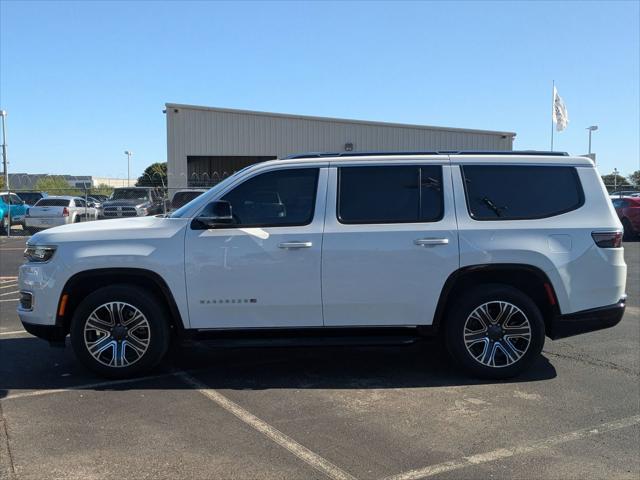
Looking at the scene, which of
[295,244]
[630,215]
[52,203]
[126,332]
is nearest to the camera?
[295,244]

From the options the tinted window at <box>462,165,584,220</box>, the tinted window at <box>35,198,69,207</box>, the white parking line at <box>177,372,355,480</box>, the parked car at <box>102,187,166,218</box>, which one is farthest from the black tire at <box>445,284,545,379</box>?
the tinted window at <box>35,198,69,207</box>

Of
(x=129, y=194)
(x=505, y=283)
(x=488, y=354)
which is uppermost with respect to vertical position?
(x=129, y=194)

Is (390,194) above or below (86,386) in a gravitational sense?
above

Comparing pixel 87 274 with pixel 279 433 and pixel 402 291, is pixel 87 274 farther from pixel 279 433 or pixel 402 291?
pixel 402 291

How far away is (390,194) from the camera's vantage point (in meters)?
5.31

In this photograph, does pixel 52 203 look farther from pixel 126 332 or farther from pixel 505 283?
pixel 505 283

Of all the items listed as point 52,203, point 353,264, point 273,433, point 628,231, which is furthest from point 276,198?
point 52,203

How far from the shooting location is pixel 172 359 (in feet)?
19.8

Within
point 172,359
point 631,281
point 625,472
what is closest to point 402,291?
point 625,472

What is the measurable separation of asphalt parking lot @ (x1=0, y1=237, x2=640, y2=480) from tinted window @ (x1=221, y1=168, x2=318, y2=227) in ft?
4.91

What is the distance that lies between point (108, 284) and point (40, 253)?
0.66m

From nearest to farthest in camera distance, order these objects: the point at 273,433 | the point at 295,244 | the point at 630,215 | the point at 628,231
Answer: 1. the point at 273,433
2. the point at 295,244
3. the point at 630,215
4. the point at 628,231

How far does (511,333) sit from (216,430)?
9.14 feet

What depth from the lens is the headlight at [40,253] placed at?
5.22 metres
